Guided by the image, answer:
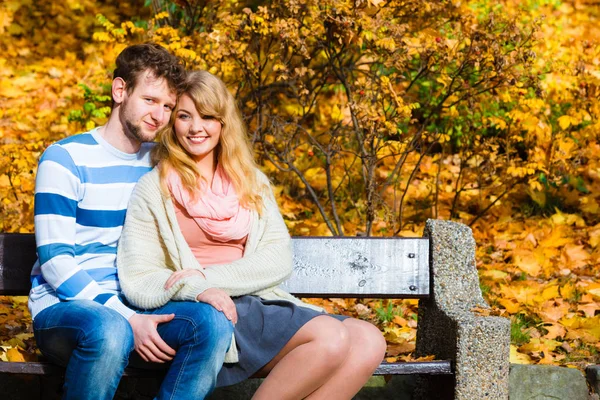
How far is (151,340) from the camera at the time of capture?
2.82 meters

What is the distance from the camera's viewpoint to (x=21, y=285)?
10.9ft

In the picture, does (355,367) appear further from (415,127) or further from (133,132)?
(415,127)

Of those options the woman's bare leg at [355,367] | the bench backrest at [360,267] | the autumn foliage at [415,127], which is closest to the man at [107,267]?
the woman's bare leg at [355,367]

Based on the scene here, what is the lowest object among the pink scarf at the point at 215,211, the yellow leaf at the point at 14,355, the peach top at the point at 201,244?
the yellow leaf at the point at 14,355

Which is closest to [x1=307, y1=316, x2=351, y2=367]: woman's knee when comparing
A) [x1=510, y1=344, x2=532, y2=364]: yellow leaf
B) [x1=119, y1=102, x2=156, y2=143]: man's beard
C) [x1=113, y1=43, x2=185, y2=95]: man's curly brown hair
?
[x1=119, y1=102, x2=156, y2=143]: man's beard

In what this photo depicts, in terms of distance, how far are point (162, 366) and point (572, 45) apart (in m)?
A: 5.44

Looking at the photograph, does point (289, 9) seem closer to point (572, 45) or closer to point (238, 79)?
point (238, 79)

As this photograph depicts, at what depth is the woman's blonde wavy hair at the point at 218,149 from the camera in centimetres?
317

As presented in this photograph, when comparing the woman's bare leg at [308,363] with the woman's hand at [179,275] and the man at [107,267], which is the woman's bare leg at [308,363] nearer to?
the man at [107,267]

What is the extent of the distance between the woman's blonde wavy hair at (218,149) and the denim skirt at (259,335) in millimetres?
479

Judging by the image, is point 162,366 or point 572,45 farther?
point 572,45

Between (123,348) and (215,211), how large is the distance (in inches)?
25.9

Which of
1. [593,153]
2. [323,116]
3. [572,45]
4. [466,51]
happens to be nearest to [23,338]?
[466,51]

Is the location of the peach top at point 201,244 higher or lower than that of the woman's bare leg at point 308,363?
higher
